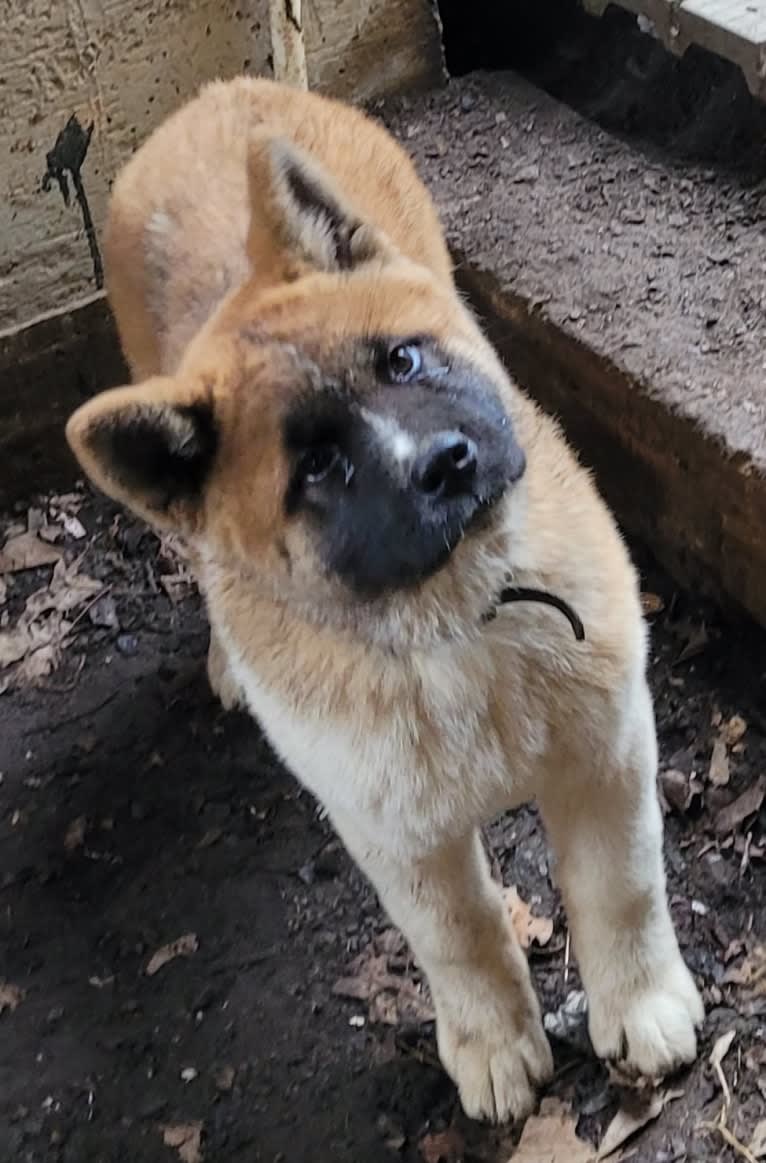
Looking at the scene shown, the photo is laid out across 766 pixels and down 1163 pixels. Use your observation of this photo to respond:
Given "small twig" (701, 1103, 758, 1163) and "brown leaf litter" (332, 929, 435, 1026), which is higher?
"small twig" (701, 1103, 758, 1163)

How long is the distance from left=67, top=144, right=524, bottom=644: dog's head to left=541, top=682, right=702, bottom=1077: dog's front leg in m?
0.41

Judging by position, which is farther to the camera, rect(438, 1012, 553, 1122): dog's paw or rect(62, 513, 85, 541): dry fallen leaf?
rect(62, 513, 85, 541): dry fallen leaf

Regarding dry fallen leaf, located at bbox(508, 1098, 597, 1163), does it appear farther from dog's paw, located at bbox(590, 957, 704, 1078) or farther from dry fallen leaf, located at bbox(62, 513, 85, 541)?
dry fallen leaf, located at bbox(62, 513, 85, 541)

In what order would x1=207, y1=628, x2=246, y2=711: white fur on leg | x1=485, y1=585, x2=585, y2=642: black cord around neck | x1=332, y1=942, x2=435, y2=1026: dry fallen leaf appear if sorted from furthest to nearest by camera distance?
x1=207, y1=628, x2=246, y2=711: white fur on leg → x1=332, y1=942, x2=435, y2=1026: dry fallen leaf → x1=485, y1=585, x2=585, y2=642: black cord around neck

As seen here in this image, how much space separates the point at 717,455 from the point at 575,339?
0.51m

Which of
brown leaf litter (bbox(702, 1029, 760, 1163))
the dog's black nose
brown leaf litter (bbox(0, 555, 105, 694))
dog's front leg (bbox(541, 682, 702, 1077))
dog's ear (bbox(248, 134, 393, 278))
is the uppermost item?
dog's ear (bbox(248, 134, 393, 278))

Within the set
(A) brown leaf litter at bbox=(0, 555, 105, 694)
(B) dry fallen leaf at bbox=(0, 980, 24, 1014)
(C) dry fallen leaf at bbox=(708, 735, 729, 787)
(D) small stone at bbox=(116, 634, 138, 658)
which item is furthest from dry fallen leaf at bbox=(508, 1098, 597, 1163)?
(A) brown leaf litter at bbox=(0, 555, 105, 694)

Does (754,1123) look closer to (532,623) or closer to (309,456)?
(532,623)

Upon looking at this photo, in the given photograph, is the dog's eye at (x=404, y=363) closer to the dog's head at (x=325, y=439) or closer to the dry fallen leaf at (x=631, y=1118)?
the dog's head at (x=325, y=439)

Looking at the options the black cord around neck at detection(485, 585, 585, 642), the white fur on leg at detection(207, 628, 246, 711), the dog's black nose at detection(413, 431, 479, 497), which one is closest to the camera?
the dog's black nose at detection(413, 431, 479, 497)

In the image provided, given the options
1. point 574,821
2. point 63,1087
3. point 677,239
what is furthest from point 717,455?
point 63,1087

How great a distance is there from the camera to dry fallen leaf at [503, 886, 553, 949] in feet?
9.72

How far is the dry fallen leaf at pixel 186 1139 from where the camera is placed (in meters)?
2.81

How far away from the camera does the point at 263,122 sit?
3170mm
